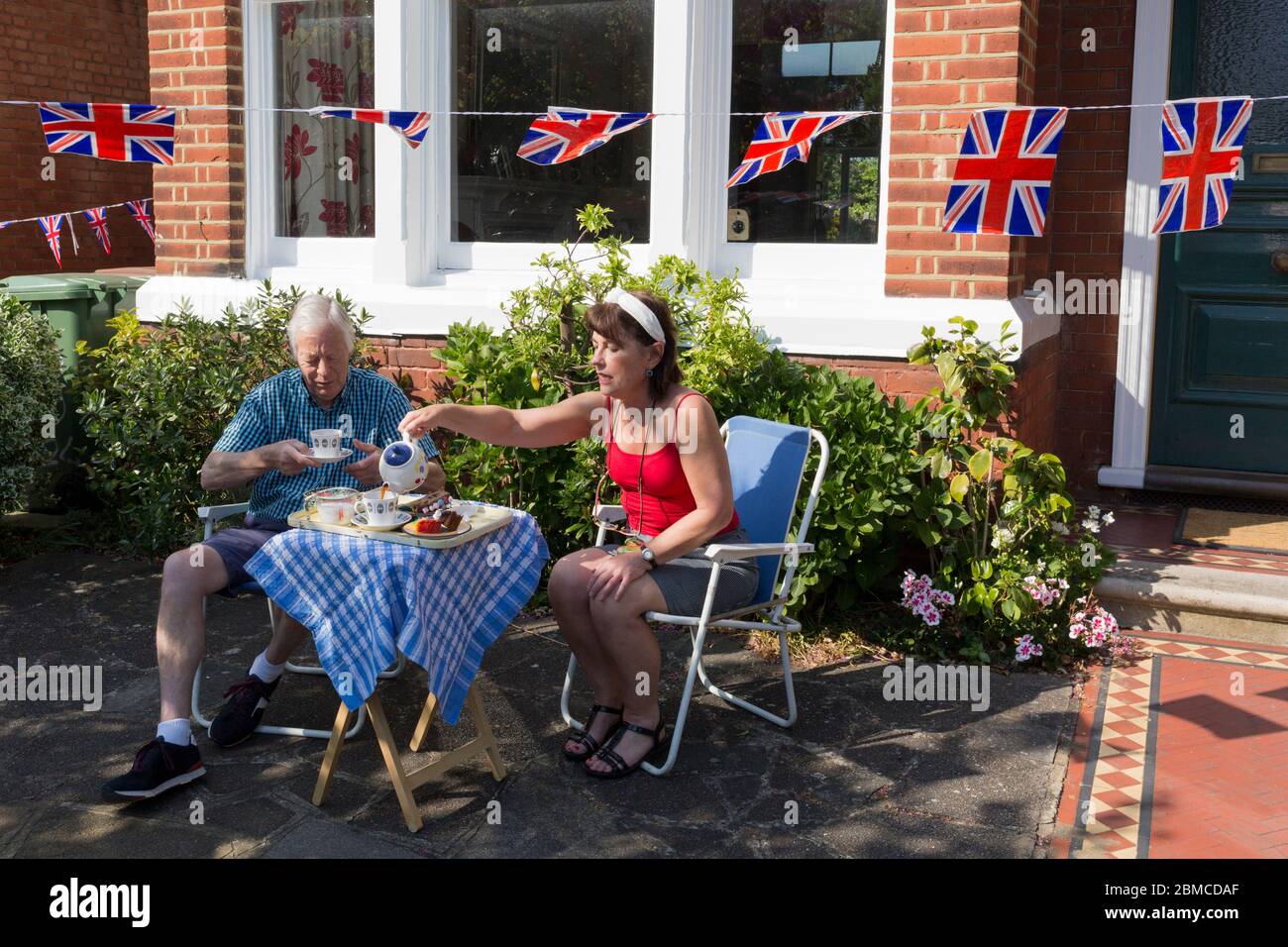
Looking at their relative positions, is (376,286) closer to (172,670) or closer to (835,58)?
(835,58)

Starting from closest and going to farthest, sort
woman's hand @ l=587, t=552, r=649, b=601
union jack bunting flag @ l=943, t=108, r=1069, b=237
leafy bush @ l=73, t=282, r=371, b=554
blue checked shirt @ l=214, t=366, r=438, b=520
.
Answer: woman's hand @ l=587, t=552, r=649, b=601 → blue checked shirt @ l=214, t=366, r=438, b=520 → union jack bunting flag @ l=943, t=108, r=1069, b=237 → leafy bush @ l=73, t=282, r=371, b=554

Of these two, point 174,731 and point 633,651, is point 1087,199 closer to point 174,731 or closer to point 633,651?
point 633,651

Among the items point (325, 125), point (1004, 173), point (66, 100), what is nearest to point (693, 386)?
point (1004, 173)

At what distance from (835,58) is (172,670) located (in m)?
3.65

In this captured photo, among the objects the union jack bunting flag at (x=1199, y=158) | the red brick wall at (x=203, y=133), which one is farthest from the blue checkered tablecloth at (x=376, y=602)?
the red brick wall at (x=203, y=133)

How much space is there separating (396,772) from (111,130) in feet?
11.9

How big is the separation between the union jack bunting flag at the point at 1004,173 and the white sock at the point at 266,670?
2812mm

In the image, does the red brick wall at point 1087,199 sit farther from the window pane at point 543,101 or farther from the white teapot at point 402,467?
the white teapot at point 402,467

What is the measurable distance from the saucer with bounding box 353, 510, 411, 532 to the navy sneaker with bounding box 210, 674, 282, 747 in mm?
859

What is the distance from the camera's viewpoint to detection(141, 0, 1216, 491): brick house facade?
4.91 metres

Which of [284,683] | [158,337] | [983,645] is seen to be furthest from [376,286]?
[983,645]

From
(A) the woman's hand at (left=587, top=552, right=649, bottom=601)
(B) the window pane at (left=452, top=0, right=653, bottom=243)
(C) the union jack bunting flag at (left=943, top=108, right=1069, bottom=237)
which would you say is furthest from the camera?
(B) the window pane at (left=452, top=0, right=653, bottom=243)

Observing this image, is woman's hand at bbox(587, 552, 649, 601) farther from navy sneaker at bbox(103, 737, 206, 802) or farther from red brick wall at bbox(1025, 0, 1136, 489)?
red brick wall at bbox(1025, 0, 1136, 489)

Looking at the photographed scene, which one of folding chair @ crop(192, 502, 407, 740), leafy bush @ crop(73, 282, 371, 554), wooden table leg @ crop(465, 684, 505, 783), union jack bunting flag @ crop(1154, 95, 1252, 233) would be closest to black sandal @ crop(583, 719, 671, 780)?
wooden table leg @ crop(465, 684, 505, 783)
